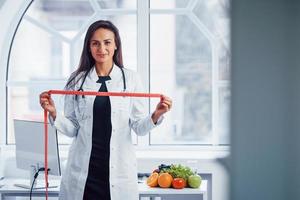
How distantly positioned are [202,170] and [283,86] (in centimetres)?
330

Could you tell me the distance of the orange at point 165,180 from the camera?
2.70m

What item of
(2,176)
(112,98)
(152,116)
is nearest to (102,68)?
(112,98)

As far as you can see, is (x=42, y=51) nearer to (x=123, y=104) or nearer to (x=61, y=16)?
(x=61, y=16)

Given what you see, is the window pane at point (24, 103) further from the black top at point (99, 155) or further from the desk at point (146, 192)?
the black top at point (99, 155)

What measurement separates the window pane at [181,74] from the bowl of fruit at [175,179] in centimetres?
124

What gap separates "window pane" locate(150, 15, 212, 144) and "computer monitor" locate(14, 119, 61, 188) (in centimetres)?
147

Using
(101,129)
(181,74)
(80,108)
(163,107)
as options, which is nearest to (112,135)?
(101,129)

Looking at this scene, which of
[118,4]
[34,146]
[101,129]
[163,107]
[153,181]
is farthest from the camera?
[118,4]

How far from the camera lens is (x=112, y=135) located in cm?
215

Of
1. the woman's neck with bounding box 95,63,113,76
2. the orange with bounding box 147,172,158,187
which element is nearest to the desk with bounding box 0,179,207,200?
the orange with bounding box 147,172,158,187

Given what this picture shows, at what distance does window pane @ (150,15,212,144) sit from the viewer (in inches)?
157

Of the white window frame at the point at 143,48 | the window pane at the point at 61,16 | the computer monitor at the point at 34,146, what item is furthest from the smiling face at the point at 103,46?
the window pane at the point at 61,16

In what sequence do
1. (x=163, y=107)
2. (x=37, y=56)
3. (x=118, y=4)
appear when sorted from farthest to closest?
(x=37, y=56)
(x=118, y=4)
(x=163, y=107)

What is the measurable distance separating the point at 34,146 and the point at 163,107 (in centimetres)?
99
